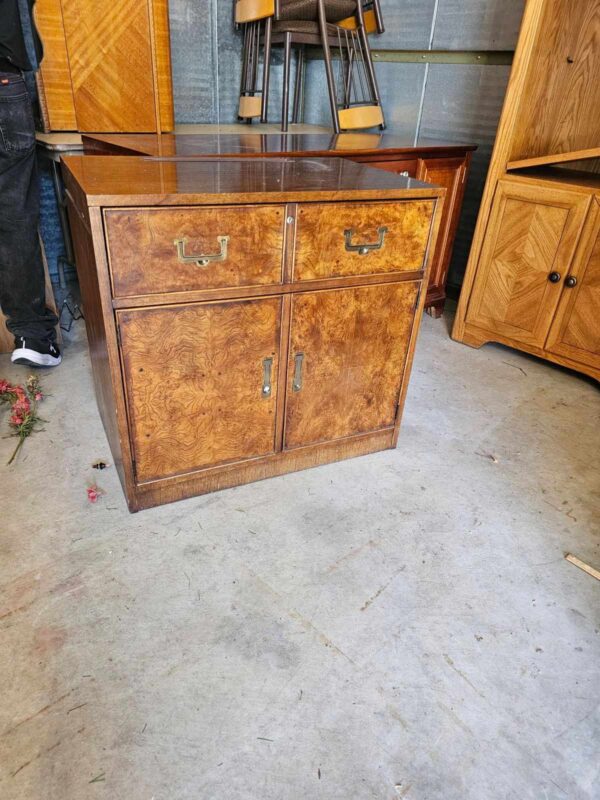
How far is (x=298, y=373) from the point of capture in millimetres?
1444

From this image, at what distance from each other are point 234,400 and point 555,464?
105 cm

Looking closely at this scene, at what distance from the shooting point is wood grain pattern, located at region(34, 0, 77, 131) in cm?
205

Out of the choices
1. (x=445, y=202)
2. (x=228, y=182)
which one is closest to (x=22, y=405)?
(x=228, y=182)

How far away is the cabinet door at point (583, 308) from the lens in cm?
197

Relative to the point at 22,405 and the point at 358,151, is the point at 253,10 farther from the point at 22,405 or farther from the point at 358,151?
the point at 22,405

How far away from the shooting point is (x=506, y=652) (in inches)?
44.2

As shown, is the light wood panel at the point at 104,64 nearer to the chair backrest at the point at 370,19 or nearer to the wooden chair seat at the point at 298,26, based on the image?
the wooden chair seat at the point at 298,26

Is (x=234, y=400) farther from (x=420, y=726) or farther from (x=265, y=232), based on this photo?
(x=420, y=726)

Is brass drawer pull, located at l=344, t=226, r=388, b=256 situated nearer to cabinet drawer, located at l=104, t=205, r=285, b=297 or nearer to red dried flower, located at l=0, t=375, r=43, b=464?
cabinet drawer, located at l=104, t=205, r=285, b=297

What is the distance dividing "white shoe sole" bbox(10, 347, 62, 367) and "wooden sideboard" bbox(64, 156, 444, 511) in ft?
1.85

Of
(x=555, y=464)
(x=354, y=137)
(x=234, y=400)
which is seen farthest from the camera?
(x=354, y=137)

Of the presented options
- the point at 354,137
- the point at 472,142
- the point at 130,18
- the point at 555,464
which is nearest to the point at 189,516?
the point at 555,464

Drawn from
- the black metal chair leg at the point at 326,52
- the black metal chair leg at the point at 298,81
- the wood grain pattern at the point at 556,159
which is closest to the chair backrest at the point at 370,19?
the black metal chair leg at the point at 326,52

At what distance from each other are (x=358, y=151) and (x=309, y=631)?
5.38 ft
